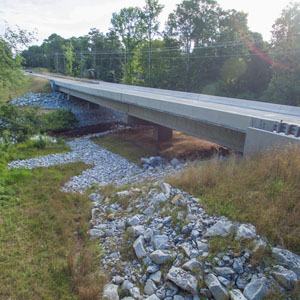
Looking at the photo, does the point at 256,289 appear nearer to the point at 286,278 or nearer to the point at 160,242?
the point at 286,278

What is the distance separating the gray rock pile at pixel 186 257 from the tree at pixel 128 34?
4910 centimetres

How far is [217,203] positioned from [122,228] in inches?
110

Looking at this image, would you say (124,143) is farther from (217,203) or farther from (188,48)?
(188,48)

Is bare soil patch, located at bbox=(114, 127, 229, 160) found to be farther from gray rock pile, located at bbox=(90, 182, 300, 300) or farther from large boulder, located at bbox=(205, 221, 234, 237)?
large boulder, located at bbox=(205, 221, 234, 237)

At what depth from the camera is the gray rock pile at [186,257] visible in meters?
4.25

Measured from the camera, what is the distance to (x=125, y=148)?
19.5 metres

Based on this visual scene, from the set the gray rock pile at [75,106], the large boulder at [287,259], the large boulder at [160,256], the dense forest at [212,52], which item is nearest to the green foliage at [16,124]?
the gray rock pile at [75,106]

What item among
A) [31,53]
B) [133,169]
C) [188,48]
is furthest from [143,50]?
[31,53]

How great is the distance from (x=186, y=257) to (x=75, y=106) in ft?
110

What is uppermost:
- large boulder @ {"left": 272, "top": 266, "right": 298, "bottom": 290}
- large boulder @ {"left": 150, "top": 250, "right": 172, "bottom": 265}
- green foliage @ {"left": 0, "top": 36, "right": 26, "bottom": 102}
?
green foliage @ {"left": 0, "top": 36, "right": 26, "bottom": 102}

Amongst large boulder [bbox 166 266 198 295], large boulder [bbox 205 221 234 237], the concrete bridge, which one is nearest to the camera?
large boulder [bbox 166 266 198 295]

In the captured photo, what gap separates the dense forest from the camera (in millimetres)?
25859

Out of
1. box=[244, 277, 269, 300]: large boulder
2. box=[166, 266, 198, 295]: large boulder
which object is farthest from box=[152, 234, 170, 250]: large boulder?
box=[244, 277, 269, 300]: large boulder

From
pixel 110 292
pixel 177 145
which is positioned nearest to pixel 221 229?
→ pixel 110 292
